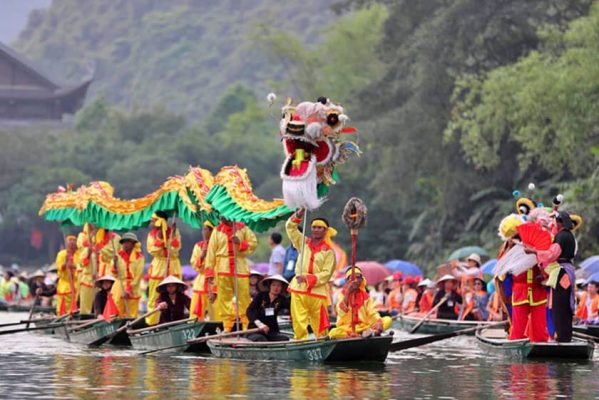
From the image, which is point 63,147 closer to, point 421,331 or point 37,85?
point 37,85

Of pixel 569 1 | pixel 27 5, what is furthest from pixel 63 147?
pixel 27 5

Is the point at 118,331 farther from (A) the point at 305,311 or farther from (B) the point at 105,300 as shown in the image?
(A) the point at 305,311

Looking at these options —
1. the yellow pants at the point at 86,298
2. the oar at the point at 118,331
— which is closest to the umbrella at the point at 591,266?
the yellow pants at the point at 86,298

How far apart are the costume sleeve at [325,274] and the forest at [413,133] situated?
5.71ft

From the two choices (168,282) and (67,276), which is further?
(67,276)

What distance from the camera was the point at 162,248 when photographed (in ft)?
73.4

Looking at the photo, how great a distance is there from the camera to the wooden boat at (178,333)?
1962cm

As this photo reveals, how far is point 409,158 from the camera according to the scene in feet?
140

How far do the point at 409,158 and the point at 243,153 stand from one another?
2662 centimetres

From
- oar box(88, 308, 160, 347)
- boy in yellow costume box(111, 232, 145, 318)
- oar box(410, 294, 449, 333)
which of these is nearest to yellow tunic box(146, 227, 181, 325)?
boy in yellow costume box(111, 232, 145, 318)

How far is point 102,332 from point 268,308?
159 inches

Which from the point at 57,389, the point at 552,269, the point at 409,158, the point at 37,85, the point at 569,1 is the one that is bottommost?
the point at 57,389

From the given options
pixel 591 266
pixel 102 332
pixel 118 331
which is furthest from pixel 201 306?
pixel 591 266

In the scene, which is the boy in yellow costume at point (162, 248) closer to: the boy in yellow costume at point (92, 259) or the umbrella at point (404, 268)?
the boy in yellow costume at point (92, 259)
